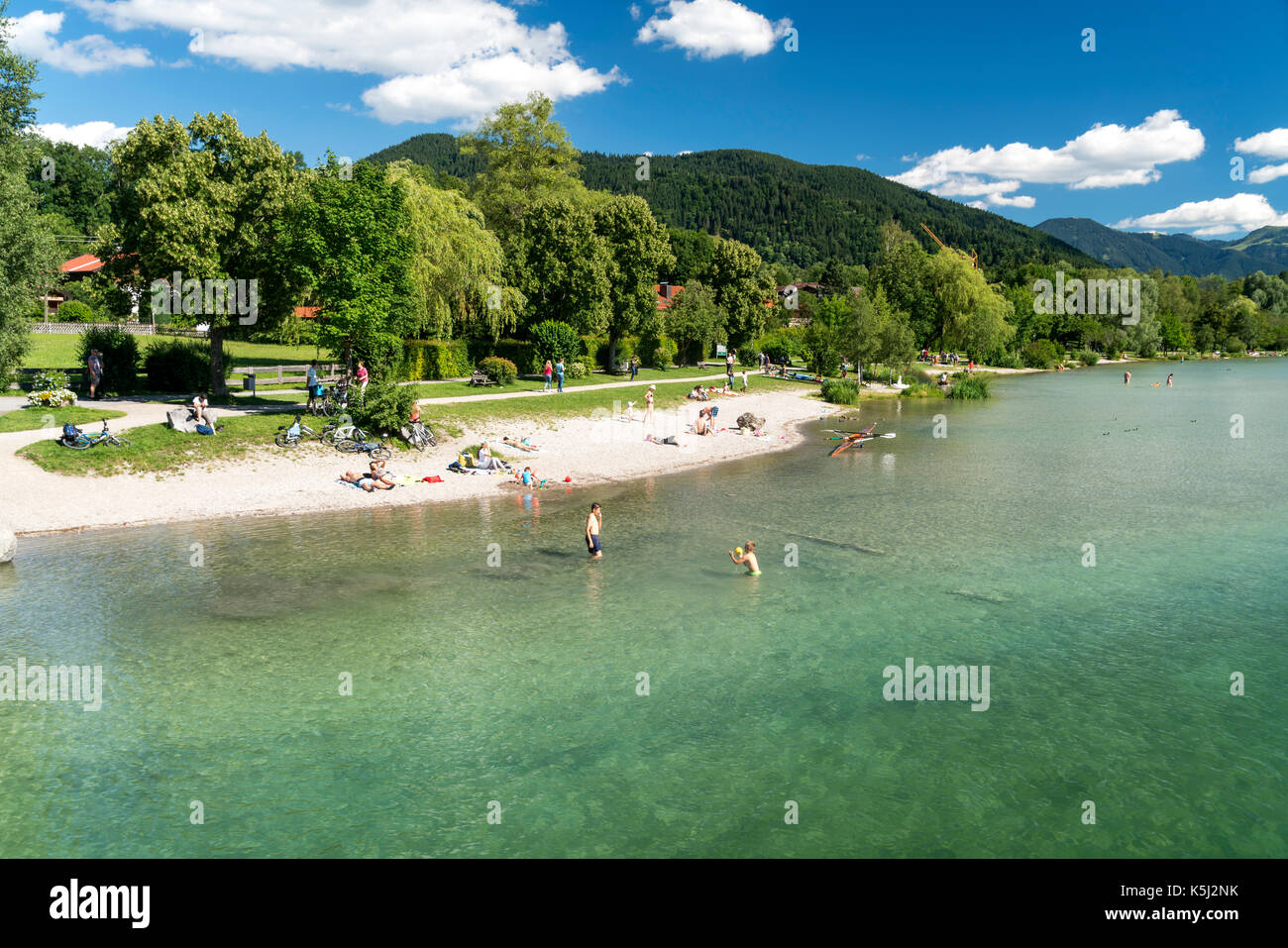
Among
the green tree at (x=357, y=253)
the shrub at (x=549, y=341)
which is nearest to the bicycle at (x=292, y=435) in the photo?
the green tree at (x=357, y=253)

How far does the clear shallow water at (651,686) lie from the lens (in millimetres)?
11539

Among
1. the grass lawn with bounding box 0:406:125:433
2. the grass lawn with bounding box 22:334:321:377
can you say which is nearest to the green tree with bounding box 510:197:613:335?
the grass lawn with bounding box 22:334:321:377

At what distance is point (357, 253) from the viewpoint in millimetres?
35375

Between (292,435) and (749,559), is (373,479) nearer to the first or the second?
(292,435)

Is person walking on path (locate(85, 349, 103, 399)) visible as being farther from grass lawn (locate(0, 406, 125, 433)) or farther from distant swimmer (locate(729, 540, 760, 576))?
distant swimmer (locate(729, 540, 760, 576))

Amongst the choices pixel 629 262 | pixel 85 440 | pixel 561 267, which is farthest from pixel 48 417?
pixel 629 262

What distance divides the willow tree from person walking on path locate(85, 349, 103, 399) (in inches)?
706

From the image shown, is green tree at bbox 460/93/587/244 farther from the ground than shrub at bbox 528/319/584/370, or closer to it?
farther from the ground

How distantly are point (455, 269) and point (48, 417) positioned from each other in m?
27.0

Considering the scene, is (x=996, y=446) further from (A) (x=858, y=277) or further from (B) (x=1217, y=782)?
(A) (x=858, y=277)

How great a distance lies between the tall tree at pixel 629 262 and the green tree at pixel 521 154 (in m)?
10.7

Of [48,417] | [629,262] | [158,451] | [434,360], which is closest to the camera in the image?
[158,451]

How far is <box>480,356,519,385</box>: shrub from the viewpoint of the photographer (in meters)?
54.7
